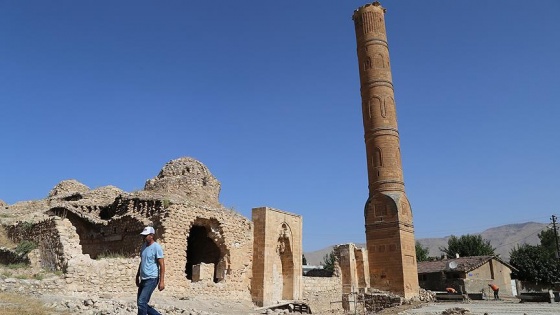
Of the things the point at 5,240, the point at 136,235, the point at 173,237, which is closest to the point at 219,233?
the point at 173,237

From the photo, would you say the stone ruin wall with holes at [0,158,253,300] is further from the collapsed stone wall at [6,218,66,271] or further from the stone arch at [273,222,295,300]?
the stone arch at [273,222,295,300]

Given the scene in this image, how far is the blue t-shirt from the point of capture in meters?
5.55

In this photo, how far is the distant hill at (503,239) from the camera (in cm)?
11106

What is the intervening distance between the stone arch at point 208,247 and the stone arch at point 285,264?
107 inches

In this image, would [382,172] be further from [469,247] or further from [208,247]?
[469,247]

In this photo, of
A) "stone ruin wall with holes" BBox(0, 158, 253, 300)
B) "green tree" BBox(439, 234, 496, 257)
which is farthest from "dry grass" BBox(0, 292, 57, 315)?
"green tree" BBox(439, 234, 496, 257)

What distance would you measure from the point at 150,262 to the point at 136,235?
26.2ft

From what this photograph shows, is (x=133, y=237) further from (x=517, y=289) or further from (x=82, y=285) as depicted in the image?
(x=517, y=289)

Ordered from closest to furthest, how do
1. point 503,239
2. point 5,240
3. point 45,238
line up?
point 45,238, point 5,240, point 503,239

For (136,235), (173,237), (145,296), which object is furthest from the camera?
(136,235)

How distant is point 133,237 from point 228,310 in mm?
3524

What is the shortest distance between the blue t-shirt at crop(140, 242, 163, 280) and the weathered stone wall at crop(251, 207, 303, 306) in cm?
1043

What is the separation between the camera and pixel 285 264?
17812 millimetres

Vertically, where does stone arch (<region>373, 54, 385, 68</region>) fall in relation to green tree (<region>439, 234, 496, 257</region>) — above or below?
above
